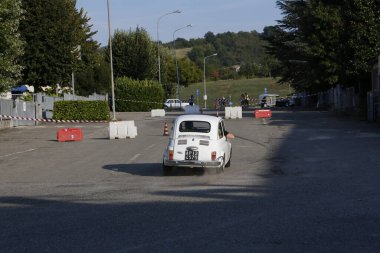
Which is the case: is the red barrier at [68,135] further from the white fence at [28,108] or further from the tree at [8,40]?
the white fence at [28,108]

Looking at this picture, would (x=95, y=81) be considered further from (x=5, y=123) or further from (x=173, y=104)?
(x=5, y=123)

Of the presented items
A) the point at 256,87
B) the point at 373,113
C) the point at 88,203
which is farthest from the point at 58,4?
the point at 256,87

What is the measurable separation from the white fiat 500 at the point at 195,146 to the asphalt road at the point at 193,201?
1.29ft

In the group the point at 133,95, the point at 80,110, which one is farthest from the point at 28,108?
the point at 133,95

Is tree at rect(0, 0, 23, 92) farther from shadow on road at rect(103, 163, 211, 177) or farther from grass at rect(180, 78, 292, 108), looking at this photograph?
grass at rect(180, 78, 292, 108)

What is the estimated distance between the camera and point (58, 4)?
48.9 meters

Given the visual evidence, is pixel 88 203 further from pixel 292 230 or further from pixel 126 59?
pixel 126 59

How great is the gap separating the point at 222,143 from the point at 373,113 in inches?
924

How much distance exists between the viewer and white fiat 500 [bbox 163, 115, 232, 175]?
56.2 ft

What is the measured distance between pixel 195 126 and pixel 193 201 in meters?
6.09

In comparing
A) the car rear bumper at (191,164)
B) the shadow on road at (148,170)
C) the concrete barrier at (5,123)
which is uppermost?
the concrete barrier at (5,123)

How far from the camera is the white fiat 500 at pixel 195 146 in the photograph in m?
17.1

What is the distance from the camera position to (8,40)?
108ft

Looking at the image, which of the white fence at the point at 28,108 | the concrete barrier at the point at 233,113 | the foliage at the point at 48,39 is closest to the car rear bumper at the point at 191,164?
the white fence at the point at 28,108
